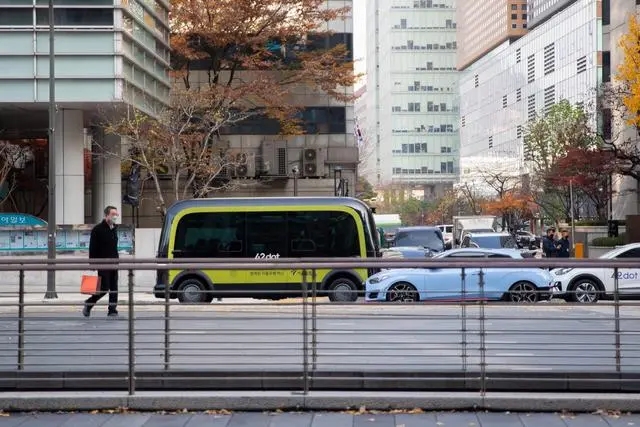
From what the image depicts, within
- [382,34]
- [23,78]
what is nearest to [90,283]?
[23,78]

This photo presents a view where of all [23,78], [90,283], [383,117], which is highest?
[383,117]

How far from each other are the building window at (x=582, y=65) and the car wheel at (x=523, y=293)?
276ft

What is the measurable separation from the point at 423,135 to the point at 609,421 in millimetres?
154364

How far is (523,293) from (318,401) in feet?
6.98

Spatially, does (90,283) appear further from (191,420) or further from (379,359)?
(379,359)

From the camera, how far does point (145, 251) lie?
35.7 meters

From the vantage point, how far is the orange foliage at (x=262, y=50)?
4947cm

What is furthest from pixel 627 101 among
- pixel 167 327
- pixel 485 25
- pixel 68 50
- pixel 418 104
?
pixel 418 104

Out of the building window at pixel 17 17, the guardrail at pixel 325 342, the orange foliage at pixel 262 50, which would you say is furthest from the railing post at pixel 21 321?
the orange foliage at pixel 262 50

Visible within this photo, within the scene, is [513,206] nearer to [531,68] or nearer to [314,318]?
[531,68]

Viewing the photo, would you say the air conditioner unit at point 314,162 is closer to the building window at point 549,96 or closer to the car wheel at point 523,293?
the car wheel at point 523,293

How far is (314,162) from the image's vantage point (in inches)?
2183

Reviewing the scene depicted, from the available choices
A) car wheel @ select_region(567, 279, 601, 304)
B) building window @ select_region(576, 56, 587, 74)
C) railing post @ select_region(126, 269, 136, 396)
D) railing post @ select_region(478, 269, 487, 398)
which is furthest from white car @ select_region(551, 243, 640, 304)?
building window @ select_region(576, 56, 587, 74)

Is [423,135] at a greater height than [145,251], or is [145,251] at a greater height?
[423,135]
